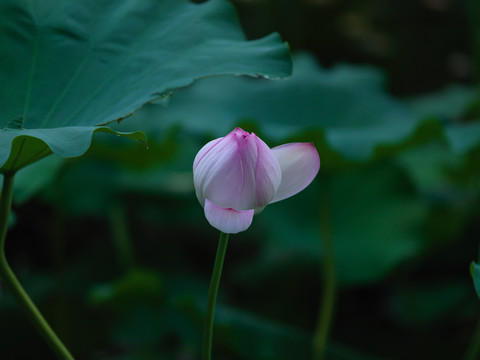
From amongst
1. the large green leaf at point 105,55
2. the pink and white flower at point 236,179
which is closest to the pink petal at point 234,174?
the pink and white flower at point 236,179

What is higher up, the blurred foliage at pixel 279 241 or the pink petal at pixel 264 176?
the pink petal at pixel 264 176

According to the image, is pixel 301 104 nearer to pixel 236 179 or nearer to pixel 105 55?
pixel 105 55

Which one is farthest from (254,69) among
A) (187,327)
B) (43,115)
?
(187,327)

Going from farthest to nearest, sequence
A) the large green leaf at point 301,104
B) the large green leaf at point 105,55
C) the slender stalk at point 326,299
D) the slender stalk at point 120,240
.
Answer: the slender stalk at point 120,240 → the large green leaf at point 301,104 → the slender stalk at point 326,299 → the large green leaf at point 105,55

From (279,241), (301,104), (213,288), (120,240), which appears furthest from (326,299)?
(213,288)

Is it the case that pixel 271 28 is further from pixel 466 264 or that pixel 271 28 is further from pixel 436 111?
pixel 466 264

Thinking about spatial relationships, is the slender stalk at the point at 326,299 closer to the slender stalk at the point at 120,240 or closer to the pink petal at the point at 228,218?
the slender stalk at the point at 120,240

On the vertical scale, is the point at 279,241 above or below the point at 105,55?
below

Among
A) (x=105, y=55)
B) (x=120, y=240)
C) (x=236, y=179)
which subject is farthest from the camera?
(x=120, y=240)
